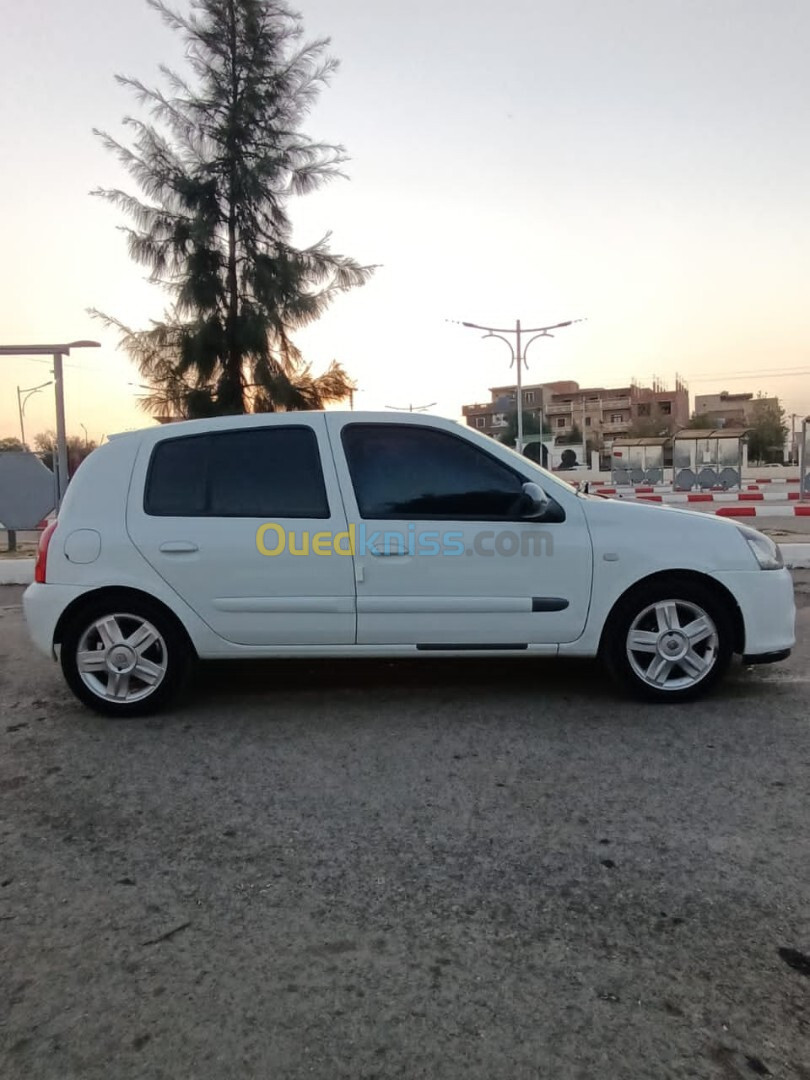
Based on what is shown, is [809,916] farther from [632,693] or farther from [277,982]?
[632,693]

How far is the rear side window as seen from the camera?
164 inches

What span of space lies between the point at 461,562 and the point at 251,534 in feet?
3.65

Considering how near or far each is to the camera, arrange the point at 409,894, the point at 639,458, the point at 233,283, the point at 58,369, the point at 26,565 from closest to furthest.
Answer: the point at 409,894 < the point at 26,565 < the point at 58,369 < the point at 233,283 < the point at 639,458

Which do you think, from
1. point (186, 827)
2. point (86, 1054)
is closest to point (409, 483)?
point (186, 827)

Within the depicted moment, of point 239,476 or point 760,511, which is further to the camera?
point 760,511

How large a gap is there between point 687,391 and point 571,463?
75.6 meters

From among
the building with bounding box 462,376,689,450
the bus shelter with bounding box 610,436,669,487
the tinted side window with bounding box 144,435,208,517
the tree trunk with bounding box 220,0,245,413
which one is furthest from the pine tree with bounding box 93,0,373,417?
the building with bounding box 462,376,689,450

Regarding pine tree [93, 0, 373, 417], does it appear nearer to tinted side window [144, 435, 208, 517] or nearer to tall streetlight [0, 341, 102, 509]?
tall streetlight [0, 341, 102, 509]

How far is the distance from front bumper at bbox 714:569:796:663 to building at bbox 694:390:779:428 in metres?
96.9

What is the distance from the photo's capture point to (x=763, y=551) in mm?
4273

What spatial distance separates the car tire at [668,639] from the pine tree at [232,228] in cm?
1144

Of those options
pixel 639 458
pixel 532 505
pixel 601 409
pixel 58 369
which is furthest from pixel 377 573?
pixel 601 409

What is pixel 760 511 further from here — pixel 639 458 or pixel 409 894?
pixel 639 458

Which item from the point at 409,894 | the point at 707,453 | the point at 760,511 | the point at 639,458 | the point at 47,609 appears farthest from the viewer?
the point at 639,458
